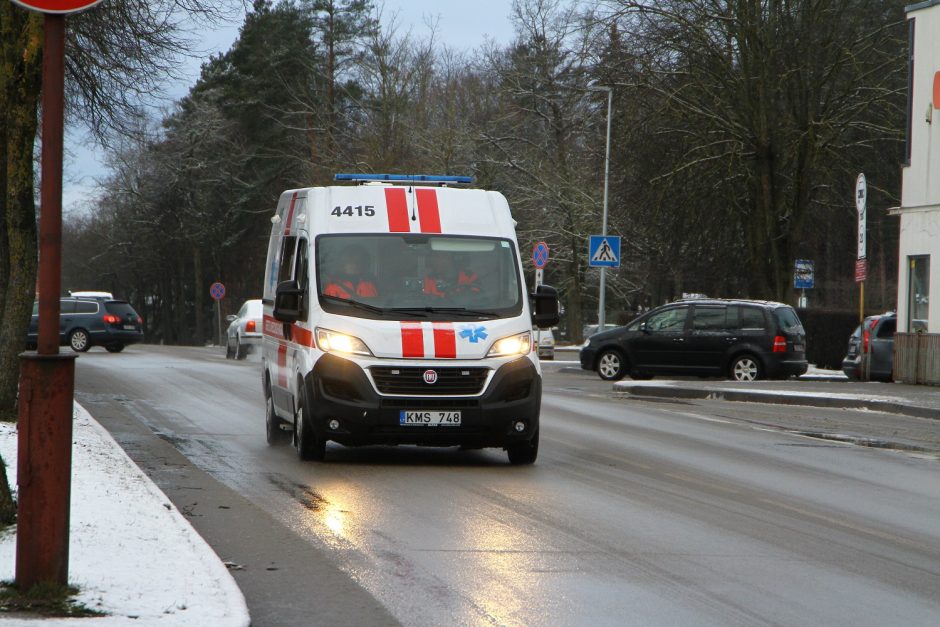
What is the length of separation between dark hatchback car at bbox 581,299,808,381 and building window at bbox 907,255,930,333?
2.17 metres

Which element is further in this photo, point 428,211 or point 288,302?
point 428,211

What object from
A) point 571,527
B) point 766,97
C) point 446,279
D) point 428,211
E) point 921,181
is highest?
point 766,97

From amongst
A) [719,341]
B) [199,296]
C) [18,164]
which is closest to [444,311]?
[18,164]

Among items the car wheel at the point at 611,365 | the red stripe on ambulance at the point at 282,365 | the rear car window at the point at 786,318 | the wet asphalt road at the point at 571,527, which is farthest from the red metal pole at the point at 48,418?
the car wheel at the point at 611,365

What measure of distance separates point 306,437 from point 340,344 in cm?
96

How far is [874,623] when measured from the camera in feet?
21.1

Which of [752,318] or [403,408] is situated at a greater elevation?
[752,318]

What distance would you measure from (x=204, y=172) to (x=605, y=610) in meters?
66.9

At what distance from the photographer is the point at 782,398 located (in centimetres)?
2273

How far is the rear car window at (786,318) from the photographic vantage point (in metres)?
28.3

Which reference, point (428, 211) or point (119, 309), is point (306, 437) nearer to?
point (428, 211)

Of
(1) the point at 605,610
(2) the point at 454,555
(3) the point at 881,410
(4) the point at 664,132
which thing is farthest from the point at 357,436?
(4) the point at 664,132

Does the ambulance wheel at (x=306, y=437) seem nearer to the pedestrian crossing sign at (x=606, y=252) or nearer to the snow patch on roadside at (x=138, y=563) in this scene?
the snow patch on roadside at (x=138, y=563)

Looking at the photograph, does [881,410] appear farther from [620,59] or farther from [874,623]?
[620,59]
